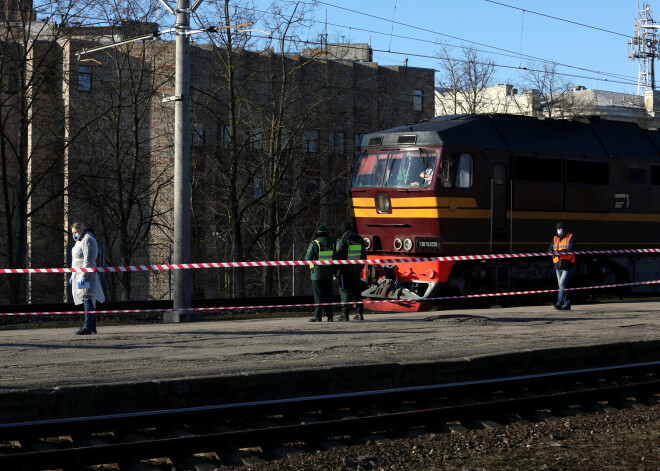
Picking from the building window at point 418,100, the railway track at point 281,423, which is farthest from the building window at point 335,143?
the railway track at point 281,423

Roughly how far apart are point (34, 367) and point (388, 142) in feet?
34.7

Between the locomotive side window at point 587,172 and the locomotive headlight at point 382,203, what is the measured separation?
426 cm

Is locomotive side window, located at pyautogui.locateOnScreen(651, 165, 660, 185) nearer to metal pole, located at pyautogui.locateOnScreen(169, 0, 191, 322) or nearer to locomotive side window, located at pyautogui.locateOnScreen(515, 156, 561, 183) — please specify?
locomotive side window, located at pyautogui.locateOnScreen(515, 156, 561, 183)

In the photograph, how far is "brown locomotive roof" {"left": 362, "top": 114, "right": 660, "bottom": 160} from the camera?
19.1 m

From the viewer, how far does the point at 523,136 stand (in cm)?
2022

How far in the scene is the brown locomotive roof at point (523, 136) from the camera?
19.1 meters

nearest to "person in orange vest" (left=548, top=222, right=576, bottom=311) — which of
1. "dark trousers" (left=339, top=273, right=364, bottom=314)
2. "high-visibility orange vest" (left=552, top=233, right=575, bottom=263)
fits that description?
"high-visibility orange vest" (left=552, top=233, right=575, bottom=263)

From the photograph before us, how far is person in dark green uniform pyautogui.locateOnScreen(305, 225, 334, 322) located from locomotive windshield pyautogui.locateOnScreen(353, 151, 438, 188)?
130 inches

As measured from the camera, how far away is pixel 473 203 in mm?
Answer: 19312

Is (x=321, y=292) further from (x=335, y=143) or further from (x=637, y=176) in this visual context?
(x=335, y=143)

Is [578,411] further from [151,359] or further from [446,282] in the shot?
[446,282]

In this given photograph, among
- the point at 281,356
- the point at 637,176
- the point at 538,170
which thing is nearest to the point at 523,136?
the point at 538,170

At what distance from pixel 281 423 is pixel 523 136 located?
41.6 ft

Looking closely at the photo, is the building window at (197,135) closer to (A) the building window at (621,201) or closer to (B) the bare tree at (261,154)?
(B) the bare tree at (261,154)
